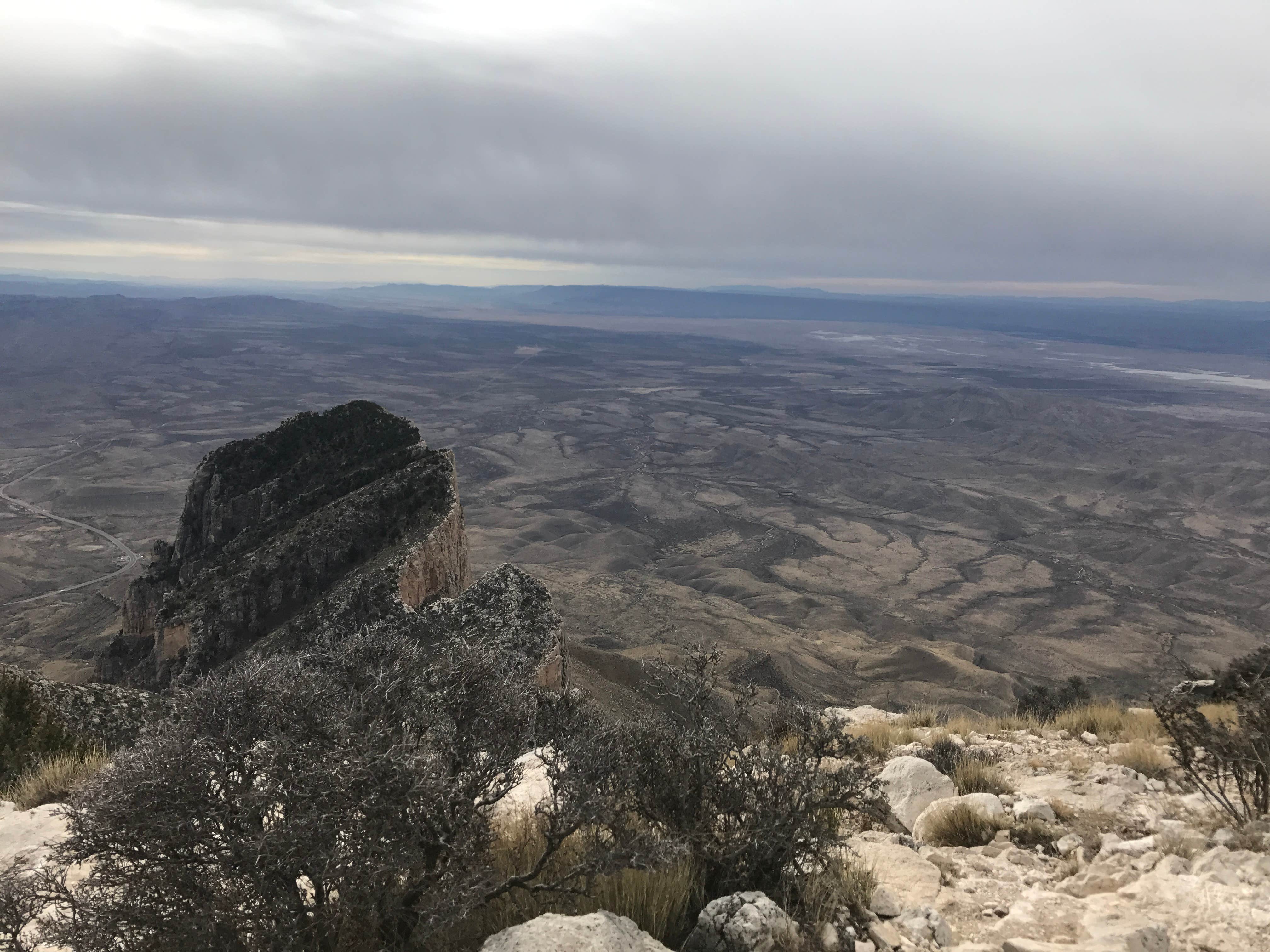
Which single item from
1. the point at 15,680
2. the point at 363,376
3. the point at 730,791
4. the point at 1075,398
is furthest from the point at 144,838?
the point at 363,376

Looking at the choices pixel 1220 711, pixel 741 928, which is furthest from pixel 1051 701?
pixel 741 928

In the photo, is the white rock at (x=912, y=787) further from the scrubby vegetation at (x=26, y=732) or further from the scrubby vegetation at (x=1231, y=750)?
the scrubby vegetation at (x=26, y=732)

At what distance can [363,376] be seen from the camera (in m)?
185

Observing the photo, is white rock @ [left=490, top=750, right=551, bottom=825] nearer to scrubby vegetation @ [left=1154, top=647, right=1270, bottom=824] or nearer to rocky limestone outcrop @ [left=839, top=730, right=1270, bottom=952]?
rocky limestone outcrop @ [left=839, top=730, right=1270, bottom=952]

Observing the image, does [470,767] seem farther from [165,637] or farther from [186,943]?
[165,637]

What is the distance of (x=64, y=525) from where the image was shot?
2781 inches

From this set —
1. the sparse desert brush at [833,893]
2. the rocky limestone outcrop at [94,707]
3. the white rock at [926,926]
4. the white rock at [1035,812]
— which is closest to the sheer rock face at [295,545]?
the rocky limestone outcrop at [94,707]

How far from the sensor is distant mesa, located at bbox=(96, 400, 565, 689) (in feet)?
57.1

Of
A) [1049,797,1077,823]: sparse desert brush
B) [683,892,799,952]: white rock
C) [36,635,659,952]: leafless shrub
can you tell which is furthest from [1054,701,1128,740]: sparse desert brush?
[36,635,659,952]: leafless shrub

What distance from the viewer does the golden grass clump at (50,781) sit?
8.03 m

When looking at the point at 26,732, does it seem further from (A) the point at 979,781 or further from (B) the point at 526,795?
(A) the point at 979,781

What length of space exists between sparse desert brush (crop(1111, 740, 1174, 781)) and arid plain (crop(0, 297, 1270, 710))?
402 inches

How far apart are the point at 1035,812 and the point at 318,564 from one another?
754 inches

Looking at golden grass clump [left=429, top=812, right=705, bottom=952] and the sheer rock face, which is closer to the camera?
golden grass clump [left=429, top=812, right=705, bottom=952]
